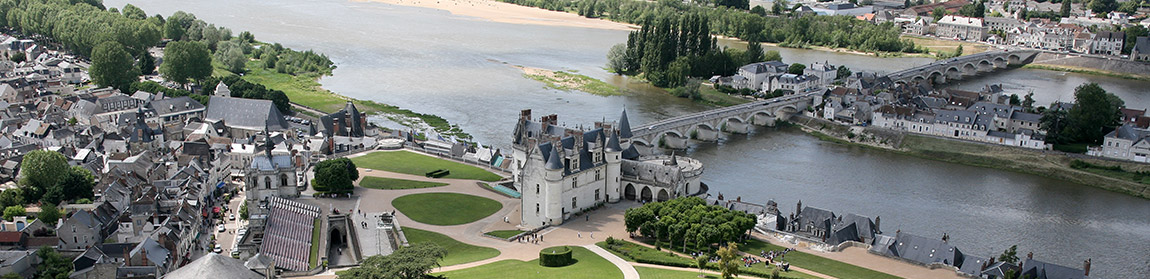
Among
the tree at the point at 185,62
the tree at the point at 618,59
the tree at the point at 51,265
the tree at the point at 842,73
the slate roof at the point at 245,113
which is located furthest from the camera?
the tree at the point at 618,59

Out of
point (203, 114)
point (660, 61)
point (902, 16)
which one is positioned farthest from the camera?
point (902, 16)

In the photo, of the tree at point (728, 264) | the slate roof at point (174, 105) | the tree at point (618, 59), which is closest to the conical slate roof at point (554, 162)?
the tree at point (728, 264)

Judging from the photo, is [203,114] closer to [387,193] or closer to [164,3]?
[387,193]

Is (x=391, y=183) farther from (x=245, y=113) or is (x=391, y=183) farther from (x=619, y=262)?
(x=245, y=113)

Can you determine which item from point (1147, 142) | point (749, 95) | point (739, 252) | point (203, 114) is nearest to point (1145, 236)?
point (1147, 142)

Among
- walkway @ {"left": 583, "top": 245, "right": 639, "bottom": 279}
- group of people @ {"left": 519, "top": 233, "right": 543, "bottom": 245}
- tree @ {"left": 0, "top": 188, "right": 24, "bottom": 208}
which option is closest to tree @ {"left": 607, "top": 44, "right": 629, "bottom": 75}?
group of people @ {"left": 519, "top": 233, "right": 543, "bottom": 245}

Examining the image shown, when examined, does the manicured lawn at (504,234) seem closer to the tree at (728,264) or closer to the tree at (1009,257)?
the tree at (728,264)

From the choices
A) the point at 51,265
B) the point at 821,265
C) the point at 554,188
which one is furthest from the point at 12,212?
the point at 821,265
